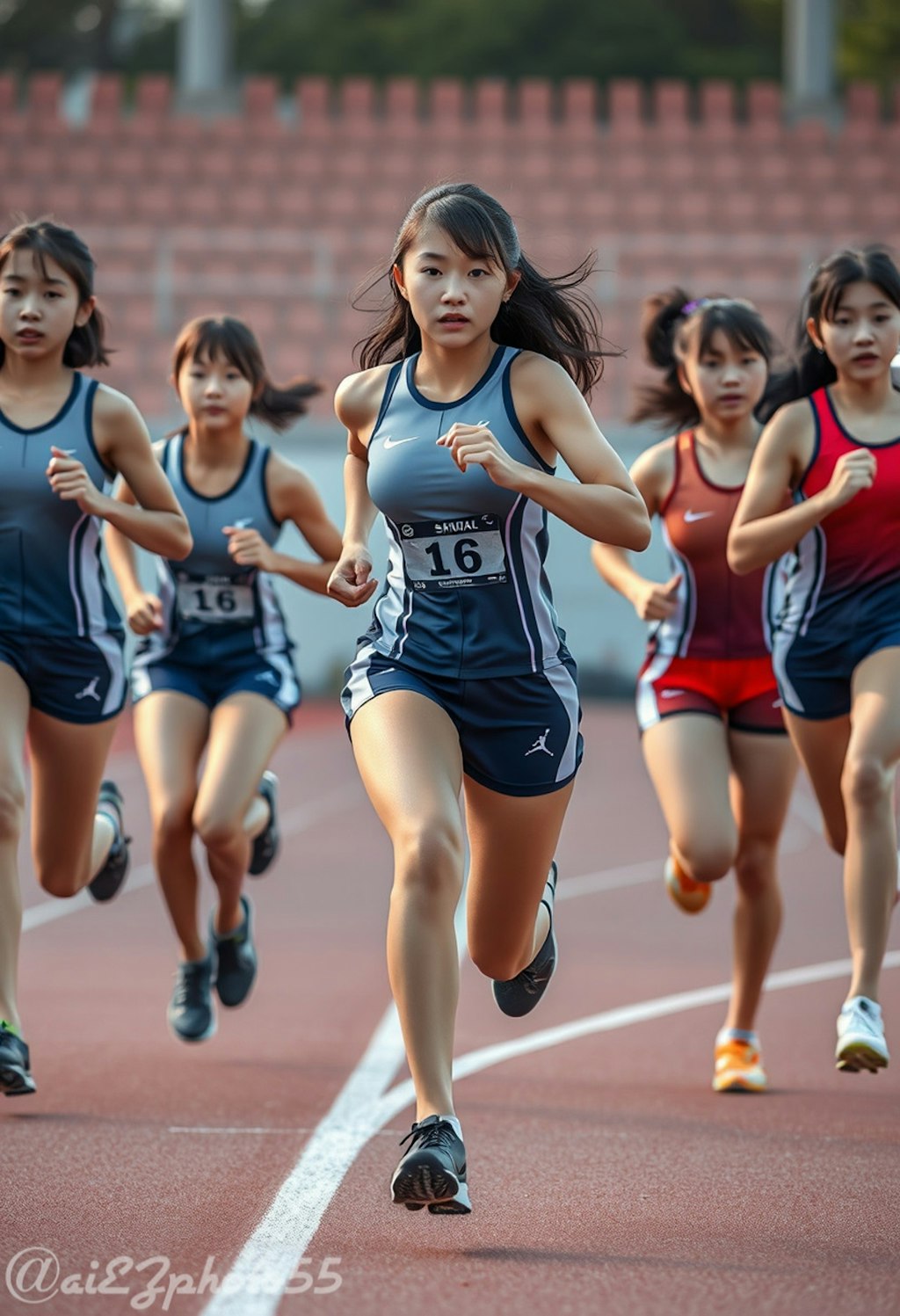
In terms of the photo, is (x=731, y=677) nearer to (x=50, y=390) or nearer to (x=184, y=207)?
(x=50, y=390)

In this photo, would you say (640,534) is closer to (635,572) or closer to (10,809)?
(10,809)

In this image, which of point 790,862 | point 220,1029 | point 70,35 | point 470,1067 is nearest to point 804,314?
point 470,1067

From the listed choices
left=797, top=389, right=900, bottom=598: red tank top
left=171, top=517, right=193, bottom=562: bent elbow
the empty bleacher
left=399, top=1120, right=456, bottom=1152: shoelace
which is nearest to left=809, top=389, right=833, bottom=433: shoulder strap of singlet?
left=797, top=389, right=900, bottom=598: red tank top

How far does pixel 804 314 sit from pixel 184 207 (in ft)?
62.1

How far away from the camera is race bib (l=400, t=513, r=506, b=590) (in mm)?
4141

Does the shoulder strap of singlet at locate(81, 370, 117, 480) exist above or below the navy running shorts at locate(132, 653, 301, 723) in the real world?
above

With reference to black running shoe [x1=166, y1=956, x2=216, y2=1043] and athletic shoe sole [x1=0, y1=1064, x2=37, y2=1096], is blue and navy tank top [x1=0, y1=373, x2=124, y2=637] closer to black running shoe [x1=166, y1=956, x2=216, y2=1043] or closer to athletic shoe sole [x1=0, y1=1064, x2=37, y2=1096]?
athletic shoe sole [x1=0, y1=1064, x2=37, y2=1096]

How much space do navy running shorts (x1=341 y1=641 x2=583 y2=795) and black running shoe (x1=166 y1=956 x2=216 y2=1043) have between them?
2.06m

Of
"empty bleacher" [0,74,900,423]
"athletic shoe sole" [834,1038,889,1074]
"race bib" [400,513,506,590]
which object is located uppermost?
"empty bleacher" [0,74,900,423]

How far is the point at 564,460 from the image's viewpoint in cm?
399

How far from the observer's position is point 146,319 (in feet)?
68.2

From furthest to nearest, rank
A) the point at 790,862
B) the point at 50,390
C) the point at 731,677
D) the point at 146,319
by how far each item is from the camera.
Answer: the point at 146,319 → the point at 790,862 → the point at 731,677 → the point at 50,390

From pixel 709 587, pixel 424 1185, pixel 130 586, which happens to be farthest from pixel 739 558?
pixel 424 1185

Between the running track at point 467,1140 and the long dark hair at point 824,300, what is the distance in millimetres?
2149
